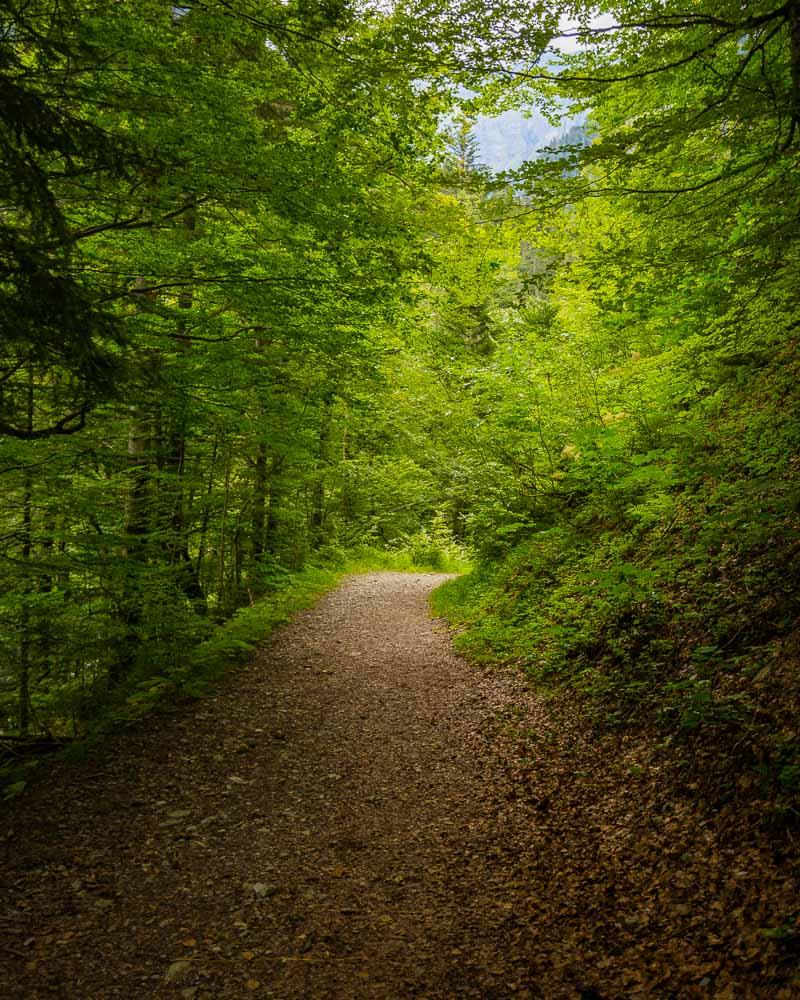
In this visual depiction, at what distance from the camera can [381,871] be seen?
15.4 ft

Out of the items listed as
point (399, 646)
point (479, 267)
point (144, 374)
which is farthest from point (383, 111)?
point (399, 646)

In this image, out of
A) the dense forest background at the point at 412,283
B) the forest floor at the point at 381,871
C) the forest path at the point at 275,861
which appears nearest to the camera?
the forest floor at the point at 381,871

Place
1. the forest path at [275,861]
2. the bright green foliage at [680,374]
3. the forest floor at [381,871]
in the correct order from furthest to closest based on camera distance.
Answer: the bright green foliage at [680,374], the forest path at [275,861], the forest floor at [381,871]

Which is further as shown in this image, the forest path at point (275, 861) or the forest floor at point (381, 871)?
the forest path at point (275, 861)

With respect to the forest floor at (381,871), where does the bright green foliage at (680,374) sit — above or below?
above

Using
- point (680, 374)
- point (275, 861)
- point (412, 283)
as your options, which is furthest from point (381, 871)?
point (680, 374)

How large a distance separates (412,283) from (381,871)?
714 cm

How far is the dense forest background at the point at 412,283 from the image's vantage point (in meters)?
4.78

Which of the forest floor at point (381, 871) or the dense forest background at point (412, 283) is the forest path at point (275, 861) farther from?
the dense forest background at point (412, 283)

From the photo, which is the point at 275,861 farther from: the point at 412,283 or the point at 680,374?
the point at 680,374

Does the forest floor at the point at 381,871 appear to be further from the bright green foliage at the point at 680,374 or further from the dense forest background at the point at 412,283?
the bright green foliage at the point at 680,374

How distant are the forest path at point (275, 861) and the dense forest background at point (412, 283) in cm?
171

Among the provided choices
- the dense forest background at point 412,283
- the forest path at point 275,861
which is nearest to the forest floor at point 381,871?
the forest path at point 275,861

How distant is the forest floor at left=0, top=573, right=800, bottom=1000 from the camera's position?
11.4ft
